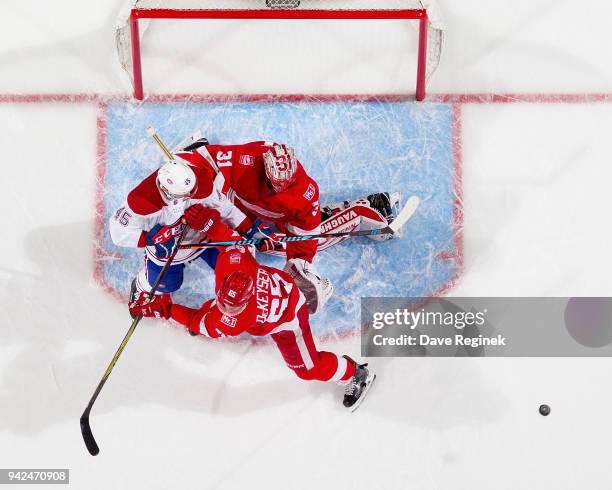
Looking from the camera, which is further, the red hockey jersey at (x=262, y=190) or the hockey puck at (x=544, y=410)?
the hockey puck at (x=544, y=410)

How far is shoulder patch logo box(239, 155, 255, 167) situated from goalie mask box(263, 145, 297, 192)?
235 millimetres

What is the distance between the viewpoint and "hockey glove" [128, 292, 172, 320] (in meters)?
4.18

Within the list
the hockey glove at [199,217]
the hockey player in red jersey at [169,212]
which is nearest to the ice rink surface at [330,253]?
the hockey player in red jersey at [169,212]

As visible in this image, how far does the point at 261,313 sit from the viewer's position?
3.69m

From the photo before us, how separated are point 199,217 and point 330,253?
1.03 m

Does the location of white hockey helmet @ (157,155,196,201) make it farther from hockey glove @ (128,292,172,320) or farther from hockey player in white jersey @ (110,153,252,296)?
hockey glove @ (128,292,172,320)

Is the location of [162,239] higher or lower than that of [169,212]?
lower

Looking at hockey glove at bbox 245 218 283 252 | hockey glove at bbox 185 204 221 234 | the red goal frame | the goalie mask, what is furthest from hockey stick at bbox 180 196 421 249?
the red goal frame

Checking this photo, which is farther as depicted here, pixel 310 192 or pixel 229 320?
pixel 310 192

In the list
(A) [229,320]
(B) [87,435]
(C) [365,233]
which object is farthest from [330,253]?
(B) [87,435]

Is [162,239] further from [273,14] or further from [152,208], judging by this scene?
[273,14]

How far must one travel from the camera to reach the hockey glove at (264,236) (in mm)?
4215

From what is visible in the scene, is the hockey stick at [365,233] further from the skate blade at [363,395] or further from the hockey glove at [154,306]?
A: the skate blade at [363,395]

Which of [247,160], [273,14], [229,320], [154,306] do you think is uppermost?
[273,14]
